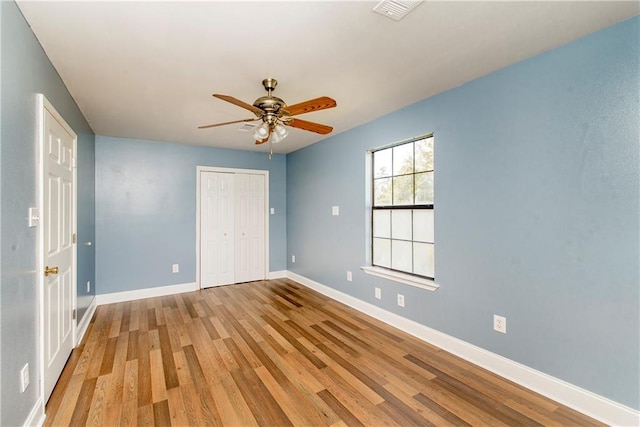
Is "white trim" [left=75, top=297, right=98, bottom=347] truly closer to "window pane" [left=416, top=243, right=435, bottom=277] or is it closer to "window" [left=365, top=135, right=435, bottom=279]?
"window" [left=365, top=135, right=435, bottom=279]

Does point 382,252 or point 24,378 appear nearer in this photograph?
point 24,378

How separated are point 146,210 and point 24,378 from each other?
126 inches

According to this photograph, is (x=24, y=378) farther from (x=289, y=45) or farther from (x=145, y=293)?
(x=145, y=293)

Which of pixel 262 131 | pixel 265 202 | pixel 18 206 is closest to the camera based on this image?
pixel 18 206

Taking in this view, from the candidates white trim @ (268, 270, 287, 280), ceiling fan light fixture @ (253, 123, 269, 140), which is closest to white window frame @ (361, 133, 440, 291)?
ceiling fan light fixture @ (253, 123, 269, 140)

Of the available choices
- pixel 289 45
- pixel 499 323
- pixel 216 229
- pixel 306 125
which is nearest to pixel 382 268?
pixel 499 323

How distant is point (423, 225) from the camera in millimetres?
3072

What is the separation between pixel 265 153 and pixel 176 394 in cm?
415

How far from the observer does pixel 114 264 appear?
4.26 metres

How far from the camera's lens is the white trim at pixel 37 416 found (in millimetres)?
1673

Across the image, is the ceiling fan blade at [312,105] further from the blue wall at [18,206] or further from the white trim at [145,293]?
the white trim at [145,293]

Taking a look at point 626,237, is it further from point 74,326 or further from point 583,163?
point 74,326

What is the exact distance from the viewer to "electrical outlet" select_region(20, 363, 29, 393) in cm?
159


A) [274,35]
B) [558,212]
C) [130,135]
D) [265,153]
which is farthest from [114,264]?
[558,212]
